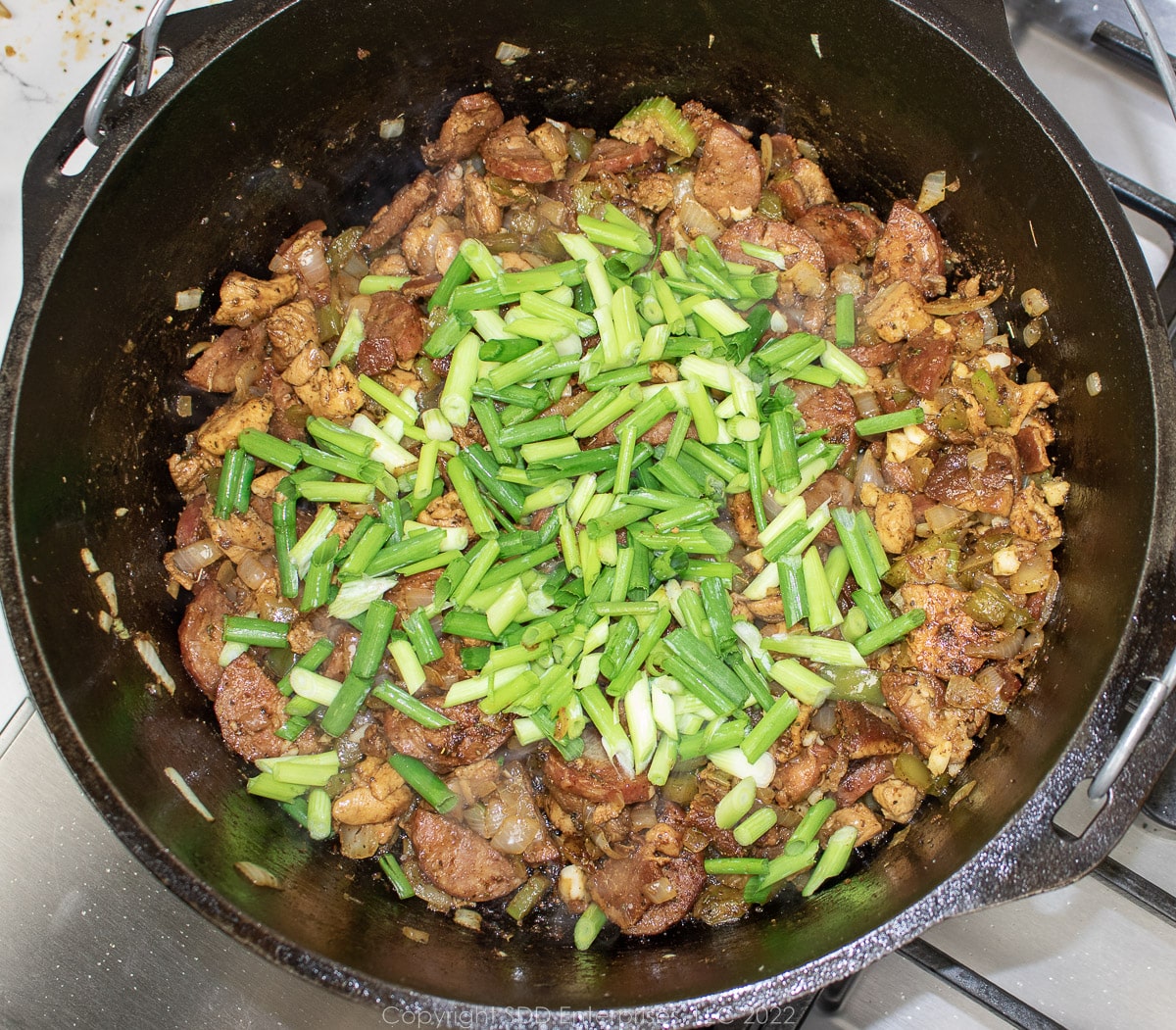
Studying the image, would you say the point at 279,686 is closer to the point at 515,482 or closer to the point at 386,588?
the point at 386,588

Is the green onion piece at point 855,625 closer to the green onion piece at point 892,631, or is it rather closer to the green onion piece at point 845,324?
the green onion piece at point 892,631

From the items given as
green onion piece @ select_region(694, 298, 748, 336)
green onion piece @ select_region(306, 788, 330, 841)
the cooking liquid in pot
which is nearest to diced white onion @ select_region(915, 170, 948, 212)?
the cooking liquid in pot

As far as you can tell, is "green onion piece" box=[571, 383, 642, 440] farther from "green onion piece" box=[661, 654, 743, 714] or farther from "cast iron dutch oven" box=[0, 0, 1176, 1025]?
"cast iron dutch oven" box=[0, 0, 1176, 1025]

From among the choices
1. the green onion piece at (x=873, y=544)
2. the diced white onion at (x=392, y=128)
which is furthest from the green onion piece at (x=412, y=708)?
the diced white onion at (x=392, y=128)

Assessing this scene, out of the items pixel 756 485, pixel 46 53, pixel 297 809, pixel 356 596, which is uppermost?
pixel 756 485

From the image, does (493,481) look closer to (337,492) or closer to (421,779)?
(337,492)

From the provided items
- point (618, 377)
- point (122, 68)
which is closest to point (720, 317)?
point (618, 377)

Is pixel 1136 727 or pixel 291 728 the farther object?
pixel 291 728
